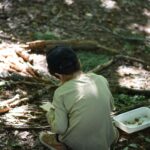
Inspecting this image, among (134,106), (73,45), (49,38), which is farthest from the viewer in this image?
(49,38)

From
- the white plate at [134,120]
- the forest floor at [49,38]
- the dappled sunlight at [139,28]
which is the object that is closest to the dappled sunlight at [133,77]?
the forest floor at [49,38]

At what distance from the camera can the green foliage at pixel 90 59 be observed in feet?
21.3

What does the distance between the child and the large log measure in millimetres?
3097

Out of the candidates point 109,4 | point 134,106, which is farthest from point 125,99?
point 109,4

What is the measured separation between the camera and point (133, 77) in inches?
246

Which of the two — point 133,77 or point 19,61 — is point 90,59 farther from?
point 19,61

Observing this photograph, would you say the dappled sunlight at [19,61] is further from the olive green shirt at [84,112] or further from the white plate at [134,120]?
the olive green shirt at [84,112]

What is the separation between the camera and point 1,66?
19.2 feet

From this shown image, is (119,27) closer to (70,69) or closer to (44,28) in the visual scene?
(44,28)

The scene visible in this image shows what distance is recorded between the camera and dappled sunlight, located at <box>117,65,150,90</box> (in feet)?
19.5

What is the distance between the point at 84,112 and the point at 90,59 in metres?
3.21

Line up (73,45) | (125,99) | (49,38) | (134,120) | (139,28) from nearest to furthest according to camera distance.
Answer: (134,120) < (125,99) < (73,45) < (49,38) < (139,28)

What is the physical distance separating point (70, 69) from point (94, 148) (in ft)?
2.34

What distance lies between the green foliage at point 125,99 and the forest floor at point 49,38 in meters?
0.04
